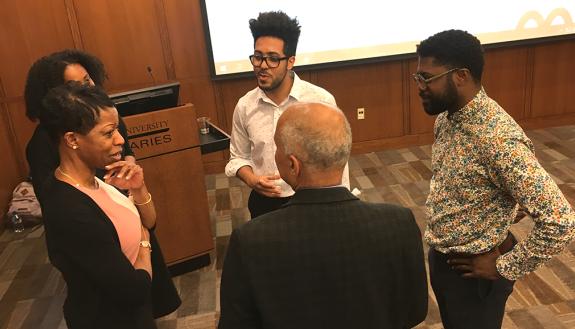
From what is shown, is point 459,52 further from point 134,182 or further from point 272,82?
point 134,182

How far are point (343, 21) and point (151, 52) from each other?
6.06 ft

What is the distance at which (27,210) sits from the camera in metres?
3.94

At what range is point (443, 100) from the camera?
5.01 ft

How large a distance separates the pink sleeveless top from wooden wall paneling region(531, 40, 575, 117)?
4790 mm

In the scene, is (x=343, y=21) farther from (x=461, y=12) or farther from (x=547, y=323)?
(x=547, y=323)

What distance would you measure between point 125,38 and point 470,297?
3.77 m

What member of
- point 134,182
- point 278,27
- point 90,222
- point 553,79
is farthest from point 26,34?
point 553,79

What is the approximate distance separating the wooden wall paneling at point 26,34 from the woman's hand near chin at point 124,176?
3.09 metres

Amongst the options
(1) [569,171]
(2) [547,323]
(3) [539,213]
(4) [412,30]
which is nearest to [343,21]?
(4) [412,30]

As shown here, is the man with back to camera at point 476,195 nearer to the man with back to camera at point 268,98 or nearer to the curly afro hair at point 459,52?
the curly afro hair at point 459,52

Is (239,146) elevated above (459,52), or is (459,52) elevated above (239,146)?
(459,52)

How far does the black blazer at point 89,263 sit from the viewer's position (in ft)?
4.24

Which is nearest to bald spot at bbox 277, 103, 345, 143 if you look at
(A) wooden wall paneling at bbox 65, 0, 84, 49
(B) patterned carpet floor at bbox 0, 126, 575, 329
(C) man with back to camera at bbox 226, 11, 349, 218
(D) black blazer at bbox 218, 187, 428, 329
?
(D) black blazer at bbox 218, 187, 428, 329

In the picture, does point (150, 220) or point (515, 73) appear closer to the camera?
point (150, 220)
